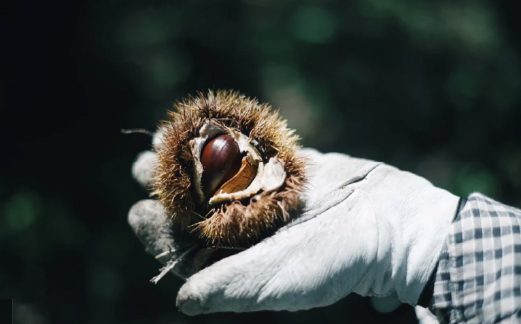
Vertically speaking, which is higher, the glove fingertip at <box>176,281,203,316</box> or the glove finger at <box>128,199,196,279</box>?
the glove finger at <box>128,199,196,279</box>

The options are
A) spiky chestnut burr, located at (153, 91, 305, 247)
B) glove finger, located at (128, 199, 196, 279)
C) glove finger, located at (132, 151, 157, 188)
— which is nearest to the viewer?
spiky chestnut burr, located at (153, 91, 305, 247)

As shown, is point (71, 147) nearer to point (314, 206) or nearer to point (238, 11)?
point (238, 11)

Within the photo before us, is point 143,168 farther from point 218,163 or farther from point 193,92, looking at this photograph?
point 193,92

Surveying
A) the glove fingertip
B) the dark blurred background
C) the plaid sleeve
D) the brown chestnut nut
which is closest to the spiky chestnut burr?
the brown chestnut nut

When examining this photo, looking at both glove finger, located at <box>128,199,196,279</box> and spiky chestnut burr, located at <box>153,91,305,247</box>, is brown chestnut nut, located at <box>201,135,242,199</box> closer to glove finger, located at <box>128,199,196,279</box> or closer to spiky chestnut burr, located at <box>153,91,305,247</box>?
spiky chestnut burr, located at <box>153,91,305,247</box>

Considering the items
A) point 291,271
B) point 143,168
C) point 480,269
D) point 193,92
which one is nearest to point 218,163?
point 291,271

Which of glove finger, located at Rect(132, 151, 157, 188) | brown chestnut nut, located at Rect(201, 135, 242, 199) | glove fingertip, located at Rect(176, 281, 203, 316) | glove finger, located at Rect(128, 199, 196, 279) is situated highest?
glove finger, located at Rect(132, 151, 157, 188)

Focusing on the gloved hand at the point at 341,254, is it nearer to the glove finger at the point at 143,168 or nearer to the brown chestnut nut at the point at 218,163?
the brown chestnut nut at the point at 218,163
